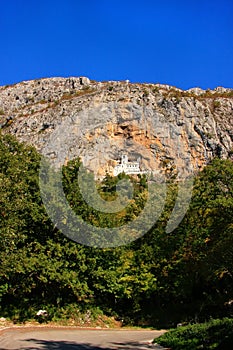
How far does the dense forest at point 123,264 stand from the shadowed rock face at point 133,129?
2235 inches

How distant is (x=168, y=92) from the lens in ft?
318

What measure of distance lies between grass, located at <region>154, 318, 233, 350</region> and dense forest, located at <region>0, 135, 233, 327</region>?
5902mm

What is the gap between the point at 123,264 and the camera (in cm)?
2133

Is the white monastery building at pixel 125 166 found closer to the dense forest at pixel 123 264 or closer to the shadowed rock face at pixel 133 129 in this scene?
the shadowed rock face at pixel 133 129

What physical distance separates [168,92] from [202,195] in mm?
77877

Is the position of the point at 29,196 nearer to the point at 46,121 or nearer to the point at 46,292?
the point at 46,292

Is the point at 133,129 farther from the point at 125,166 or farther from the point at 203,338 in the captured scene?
the point at 203,338

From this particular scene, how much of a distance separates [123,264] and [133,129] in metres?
66.5

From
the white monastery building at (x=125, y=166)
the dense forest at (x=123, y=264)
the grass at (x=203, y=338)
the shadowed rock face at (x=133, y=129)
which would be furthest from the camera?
the shadowed rock face at (x=133, y=129)

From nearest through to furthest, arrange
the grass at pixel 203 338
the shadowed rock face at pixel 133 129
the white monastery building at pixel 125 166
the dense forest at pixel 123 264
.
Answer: the grass at pixel 203 338
the dense forest at pixel 123 264
the white monastery building at pixel 125 166
the shadowed rock face at pixel 133 129

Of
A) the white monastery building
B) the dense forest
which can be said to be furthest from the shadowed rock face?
the dense forest

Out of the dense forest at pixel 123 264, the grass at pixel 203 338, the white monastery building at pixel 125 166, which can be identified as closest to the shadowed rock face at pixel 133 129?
the white monastery building at pixel 125 166

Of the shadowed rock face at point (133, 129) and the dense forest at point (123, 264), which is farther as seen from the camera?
the shadowed rock face at point (133, 129)

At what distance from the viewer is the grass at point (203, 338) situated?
29.3ft
